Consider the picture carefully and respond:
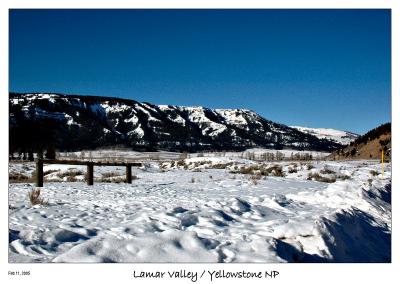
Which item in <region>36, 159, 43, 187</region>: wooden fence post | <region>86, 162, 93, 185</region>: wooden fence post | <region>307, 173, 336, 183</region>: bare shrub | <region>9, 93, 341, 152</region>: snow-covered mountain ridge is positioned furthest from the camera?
<region>9, 93, 341, 152</region>: snow-covered mountain ridge

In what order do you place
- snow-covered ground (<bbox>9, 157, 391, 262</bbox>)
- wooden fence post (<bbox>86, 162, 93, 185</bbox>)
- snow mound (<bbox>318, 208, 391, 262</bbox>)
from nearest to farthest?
1. snow-covered ground (<bbox>9, 157, 391, 262</bbox>)
2. snow mound (<bbox>318, 208, 391, 262</bbox>)
3. wooden fence post (<bbox>86, 162, 93, 185</bbox>)

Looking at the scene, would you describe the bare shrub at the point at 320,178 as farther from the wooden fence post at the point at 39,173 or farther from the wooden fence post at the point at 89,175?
the wooden fence post at the point at 39,173

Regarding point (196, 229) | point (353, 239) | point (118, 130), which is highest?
point (118, 130)

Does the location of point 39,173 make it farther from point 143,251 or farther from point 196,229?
point 143,251

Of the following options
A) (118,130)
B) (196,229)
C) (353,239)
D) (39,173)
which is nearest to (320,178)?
(39,173)

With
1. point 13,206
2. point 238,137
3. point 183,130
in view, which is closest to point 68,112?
point 183,130

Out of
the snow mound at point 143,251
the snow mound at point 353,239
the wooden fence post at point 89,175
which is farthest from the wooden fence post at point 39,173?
the snow mound at point 353,239

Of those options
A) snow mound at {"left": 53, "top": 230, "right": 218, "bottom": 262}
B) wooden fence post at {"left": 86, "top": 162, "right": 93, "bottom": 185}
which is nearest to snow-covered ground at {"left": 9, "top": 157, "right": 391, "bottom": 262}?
snow mound at {"left": 53, "top": 230, "right": 218, "bottom": 262}

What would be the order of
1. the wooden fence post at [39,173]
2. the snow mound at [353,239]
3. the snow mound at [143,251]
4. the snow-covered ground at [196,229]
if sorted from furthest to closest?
the wooden fence post at [39,173] → the snow mound at [353,239] → the snow-covered ground at [196,229] → the snow mound at [143,251]

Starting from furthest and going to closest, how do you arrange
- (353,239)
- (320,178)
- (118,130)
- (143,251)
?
(118,130), (320,178), (353,239), (143,251)

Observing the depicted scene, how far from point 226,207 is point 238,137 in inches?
6886

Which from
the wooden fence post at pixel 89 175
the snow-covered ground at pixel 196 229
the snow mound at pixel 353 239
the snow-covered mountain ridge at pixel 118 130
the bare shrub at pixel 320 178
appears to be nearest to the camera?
the snow-covered ground at pixel 196 229

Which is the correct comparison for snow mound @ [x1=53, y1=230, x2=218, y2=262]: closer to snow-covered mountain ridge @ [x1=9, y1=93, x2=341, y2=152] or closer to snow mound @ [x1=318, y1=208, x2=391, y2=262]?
snow mound @ [x1=318, y1=208, x2=391, y2=262]
